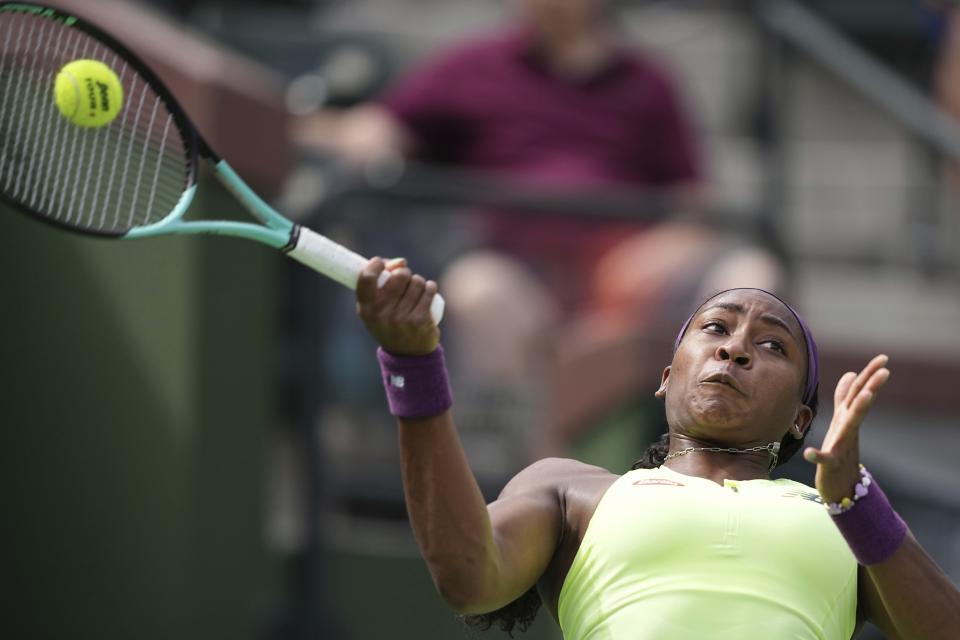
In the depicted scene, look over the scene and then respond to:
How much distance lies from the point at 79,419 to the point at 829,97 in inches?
171

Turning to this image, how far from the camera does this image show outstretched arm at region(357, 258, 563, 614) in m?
2.66

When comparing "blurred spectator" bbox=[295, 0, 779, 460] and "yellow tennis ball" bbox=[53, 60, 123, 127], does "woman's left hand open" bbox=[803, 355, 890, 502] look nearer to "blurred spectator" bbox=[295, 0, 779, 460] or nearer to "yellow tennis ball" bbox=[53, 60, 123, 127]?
"yellow tennis ball" bbox=[53, 60, 123, 127]

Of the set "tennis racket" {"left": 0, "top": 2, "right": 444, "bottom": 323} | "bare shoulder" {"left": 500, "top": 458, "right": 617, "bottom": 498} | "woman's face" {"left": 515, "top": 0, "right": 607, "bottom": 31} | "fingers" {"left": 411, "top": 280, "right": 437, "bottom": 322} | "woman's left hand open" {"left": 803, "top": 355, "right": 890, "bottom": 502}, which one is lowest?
"bare shoulder" {"left": 500, "top": 458, "right": 617, "bottom": 498}

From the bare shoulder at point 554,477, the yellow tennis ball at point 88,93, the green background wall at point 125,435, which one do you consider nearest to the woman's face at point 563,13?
the green background wall at point 125,435

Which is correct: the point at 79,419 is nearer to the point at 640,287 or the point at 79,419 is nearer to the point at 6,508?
the point at 6,508

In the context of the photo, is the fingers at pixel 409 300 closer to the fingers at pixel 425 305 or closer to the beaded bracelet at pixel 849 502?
the fingers at pixel 425 305

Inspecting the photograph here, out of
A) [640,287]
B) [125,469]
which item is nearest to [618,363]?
[640,287]

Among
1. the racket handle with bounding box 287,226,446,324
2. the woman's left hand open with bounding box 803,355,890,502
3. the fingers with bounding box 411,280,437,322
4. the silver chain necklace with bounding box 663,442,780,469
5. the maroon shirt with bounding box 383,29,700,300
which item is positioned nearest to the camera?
the woman's left hand open with bounding box 803,355,890,502

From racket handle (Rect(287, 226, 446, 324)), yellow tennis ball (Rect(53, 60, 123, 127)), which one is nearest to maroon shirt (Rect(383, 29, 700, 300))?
yellow tennis ball (Rect(53, 60, 123, 127))

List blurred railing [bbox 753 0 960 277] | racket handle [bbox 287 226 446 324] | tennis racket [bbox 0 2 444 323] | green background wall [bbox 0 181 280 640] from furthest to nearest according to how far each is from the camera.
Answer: blurred railing [bbox 753 0 960 277] → green background wall [bbox 0 181 280 640] → tennis racket [bbox 0 2 444 323] → racket handle [bbox 287 226 446 324]

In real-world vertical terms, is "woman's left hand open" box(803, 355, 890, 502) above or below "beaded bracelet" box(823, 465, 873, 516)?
above

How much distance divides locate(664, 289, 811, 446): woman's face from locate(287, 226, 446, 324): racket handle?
452mm

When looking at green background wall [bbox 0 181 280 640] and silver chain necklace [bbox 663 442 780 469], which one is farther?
green background wall [bbox 0 181 280 640]

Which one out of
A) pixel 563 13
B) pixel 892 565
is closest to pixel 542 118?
pixel 563 13
